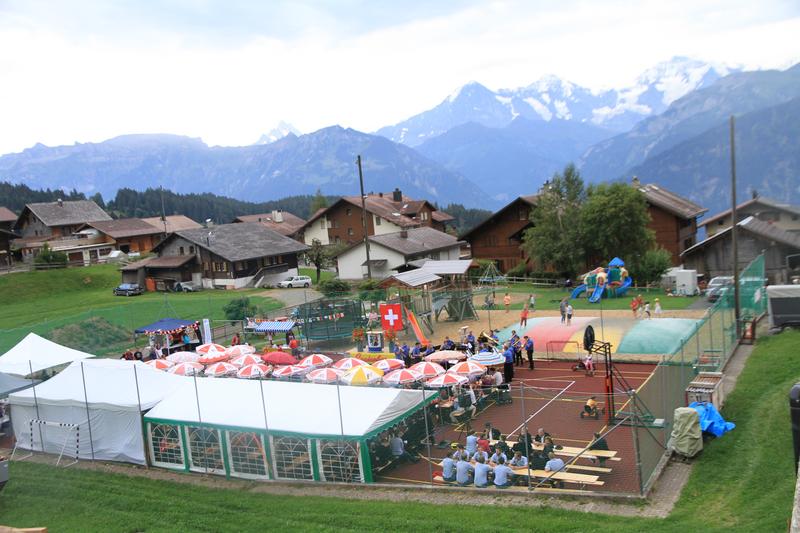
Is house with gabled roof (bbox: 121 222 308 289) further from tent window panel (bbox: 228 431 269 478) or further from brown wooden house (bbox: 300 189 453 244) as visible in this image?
tent window panel (bbox: 228 431 269 478)

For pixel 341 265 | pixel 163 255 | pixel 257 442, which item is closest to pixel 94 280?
pixel 163 255

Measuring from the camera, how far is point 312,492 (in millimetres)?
15867

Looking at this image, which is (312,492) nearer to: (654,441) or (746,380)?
(654,441)

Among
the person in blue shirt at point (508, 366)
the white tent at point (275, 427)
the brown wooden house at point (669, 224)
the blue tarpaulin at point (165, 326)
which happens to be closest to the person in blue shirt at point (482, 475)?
the white tent at point (275, 427)

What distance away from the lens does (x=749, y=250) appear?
1654 inches

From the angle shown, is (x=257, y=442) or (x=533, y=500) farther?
(x=257, y=442)

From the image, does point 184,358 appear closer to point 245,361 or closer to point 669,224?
point 245,361

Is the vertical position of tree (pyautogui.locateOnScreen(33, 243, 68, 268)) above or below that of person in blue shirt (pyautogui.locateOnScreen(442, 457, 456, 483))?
above

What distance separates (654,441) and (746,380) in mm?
7144

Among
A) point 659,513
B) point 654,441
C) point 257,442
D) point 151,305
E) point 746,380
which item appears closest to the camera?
point 659,513

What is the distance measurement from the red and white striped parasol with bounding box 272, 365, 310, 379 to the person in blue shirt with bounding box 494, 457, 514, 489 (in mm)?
10754

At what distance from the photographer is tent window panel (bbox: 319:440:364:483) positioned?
52.4 feet

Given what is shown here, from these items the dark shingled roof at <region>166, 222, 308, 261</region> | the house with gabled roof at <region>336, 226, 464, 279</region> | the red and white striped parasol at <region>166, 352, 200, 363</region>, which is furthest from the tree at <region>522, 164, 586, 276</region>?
the red and white striped parasol at <region>166, 352, 200, 363</region>

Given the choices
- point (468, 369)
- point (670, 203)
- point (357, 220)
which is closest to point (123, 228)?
point (357, 220)
